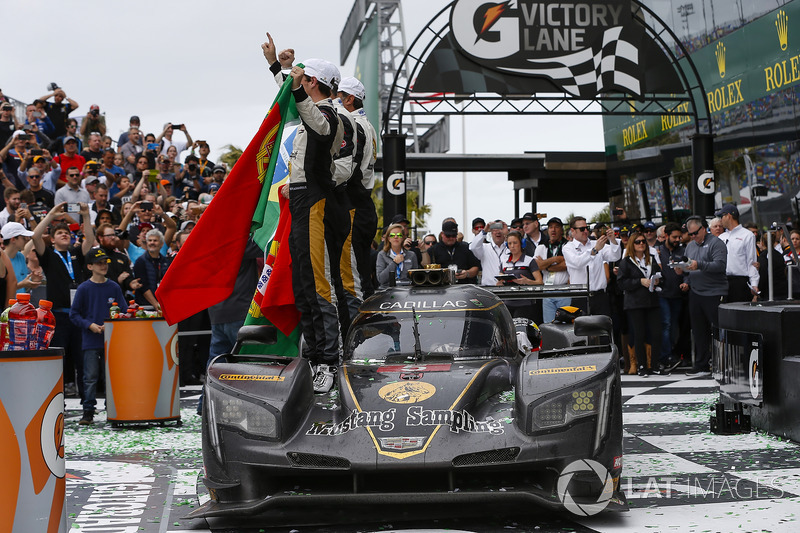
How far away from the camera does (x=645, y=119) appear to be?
3125 cm

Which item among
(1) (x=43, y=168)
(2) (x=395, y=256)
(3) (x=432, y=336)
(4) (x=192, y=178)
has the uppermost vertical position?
(4) (x=192, y=178)

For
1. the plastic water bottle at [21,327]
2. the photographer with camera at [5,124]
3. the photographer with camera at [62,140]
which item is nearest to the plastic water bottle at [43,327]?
the plastic water bottle at [21,327]

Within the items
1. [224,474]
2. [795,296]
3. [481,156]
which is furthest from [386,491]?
[481,156]

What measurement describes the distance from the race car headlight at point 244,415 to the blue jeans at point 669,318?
9677 millimetres

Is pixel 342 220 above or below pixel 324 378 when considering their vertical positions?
above

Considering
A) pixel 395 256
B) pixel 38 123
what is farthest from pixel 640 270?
pixel 38 123

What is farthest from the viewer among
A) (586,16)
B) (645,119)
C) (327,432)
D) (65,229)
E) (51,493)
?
(645,119)

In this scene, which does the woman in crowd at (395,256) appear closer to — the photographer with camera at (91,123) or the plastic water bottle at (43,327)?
the plastic water bottle at (43,327)

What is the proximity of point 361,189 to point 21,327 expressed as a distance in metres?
2.91

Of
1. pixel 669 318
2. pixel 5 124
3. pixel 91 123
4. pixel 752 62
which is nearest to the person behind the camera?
pixel 669 318

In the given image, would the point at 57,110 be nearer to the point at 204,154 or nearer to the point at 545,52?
the point at 204,154

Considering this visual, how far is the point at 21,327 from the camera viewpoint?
6742 mm

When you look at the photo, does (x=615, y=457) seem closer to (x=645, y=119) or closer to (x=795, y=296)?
(x=795, y=296)

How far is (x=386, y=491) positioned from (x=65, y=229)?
7.64m
